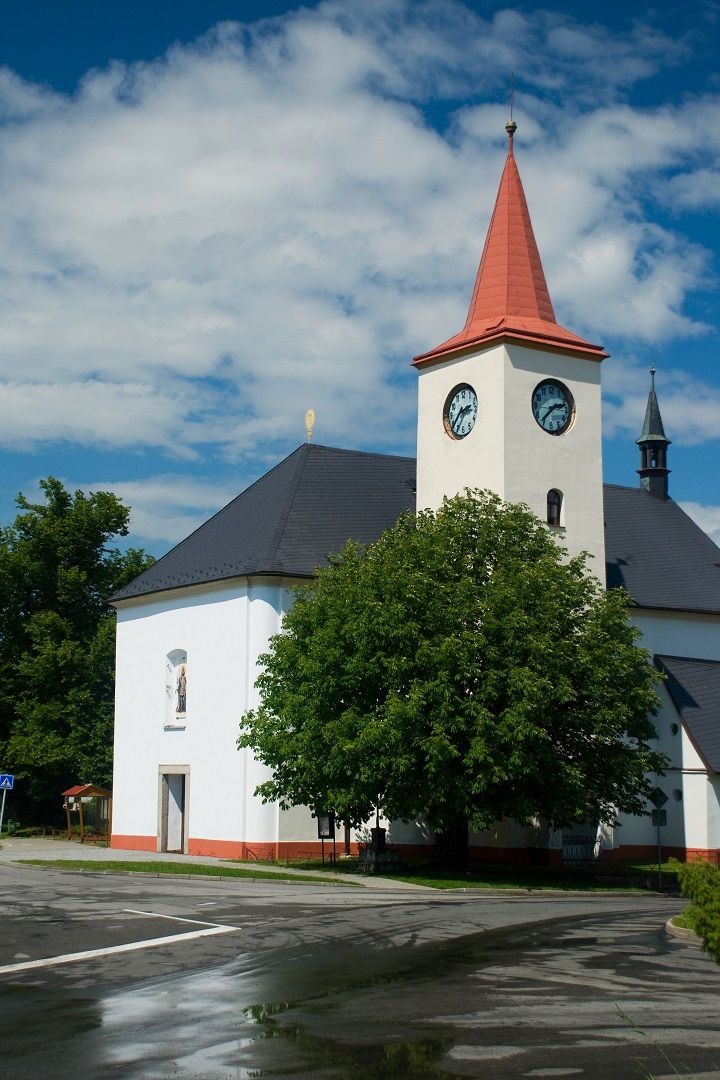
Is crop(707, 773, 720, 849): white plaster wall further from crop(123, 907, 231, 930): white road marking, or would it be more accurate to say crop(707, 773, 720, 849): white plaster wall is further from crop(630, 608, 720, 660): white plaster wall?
crop(123, 907, 231, 930): white road marking

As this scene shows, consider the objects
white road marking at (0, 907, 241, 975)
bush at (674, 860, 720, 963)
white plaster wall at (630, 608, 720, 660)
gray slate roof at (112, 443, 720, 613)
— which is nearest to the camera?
bush at (674, 860, 720, 963)

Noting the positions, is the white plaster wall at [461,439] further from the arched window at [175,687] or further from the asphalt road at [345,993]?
the asphalt road at [345,993]

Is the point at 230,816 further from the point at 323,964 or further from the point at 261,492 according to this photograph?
the point at 323,964

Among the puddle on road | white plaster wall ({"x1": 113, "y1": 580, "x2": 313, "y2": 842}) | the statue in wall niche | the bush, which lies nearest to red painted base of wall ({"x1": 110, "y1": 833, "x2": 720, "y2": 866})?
white plaster wall ({"x1": 113, "y1": 580, "x2": 313, "y2": 842})

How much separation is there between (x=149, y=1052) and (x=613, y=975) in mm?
5981

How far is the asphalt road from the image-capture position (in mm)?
8906

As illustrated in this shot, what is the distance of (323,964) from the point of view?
13945 mm

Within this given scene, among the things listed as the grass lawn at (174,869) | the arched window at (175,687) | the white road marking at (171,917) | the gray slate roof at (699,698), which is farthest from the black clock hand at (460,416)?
the white road marking at (171,917)

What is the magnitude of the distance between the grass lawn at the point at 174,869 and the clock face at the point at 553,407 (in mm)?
15873

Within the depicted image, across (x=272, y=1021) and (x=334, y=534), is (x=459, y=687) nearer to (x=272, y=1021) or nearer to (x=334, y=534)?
(x=334, y=534)

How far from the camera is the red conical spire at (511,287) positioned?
126ft

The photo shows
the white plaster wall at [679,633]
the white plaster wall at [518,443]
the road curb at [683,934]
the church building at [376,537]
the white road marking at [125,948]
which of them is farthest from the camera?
the white plaster wall at [679,633]

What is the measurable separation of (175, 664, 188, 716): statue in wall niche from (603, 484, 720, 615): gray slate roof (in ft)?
46.4

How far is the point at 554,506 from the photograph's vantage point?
3781 cm
